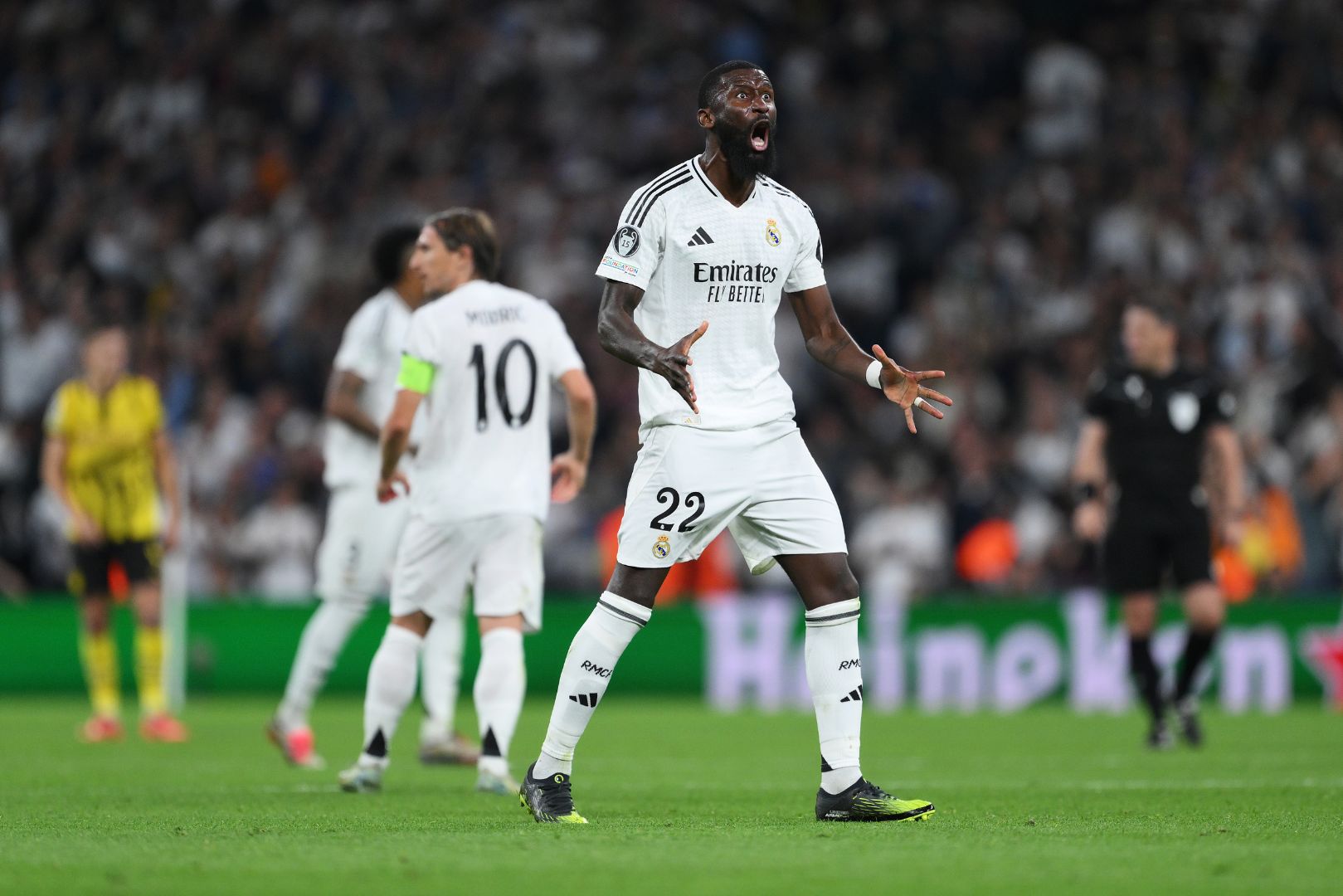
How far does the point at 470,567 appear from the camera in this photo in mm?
8094

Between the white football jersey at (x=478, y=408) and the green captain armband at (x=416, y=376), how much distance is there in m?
0.03

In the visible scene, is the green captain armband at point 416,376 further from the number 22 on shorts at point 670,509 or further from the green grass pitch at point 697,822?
the number 22 on shorts at point 670,509

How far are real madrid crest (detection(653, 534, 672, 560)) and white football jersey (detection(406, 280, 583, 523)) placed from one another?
1.71 meters

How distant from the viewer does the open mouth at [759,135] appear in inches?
254

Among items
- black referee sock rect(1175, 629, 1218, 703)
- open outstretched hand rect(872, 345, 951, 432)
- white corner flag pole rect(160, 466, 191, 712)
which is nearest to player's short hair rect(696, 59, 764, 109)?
open outstretched hand rect(872, 345, 951, 432)

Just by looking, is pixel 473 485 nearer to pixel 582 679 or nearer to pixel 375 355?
pixel 582 679

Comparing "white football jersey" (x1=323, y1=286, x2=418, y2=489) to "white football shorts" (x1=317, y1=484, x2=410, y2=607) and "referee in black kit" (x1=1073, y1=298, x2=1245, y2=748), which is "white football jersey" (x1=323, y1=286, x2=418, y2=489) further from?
"referee in black kit" (x1=1073, y1=298, x2=1245, y2=748)

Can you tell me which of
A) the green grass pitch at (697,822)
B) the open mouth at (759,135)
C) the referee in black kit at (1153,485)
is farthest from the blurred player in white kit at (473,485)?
the referee in black kit at (1153,485)

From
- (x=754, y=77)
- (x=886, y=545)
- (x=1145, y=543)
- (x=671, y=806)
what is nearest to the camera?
(x=754, y=77)

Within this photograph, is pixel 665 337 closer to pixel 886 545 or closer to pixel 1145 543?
pixel 1145 543

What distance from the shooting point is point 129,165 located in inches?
898

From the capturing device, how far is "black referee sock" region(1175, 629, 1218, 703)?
37.9 feet

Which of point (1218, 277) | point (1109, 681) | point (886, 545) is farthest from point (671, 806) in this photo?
point (1218, 277)

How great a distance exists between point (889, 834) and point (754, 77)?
255 cm
